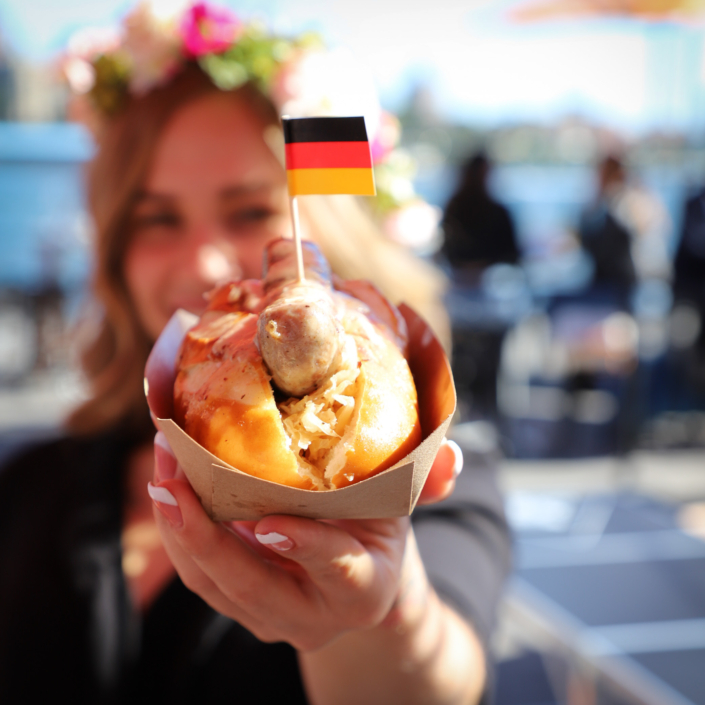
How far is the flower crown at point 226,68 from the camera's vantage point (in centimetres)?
153

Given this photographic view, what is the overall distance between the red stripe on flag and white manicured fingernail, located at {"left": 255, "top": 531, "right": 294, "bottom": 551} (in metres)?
0.42

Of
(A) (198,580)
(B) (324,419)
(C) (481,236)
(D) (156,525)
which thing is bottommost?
(C) (481,236)

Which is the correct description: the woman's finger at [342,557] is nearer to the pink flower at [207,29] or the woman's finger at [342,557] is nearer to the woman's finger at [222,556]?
→ the woman's finger at [222,556]

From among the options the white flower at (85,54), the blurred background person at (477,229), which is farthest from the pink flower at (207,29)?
the blurred background person at (477,229)

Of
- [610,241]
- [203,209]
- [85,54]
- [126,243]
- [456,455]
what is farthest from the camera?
[610,241]

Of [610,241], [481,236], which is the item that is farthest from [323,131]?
[610,241]

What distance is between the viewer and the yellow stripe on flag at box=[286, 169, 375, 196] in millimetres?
805

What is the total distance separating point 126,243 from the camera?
→ 1858 mm

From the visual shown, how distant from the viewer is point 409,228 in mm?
2182

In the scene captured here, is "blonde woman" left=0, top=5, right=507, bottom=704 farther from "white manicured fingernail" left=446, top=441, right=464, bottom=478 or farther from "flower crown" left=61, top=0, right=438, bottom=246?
"white manicured fingernail" left=446, top=441, right=464, bottom=478

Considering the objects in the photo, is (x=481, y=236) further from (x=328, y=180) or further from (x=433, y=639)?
(x=328, y=180)

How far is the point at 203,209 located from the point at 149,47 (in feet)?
1.65

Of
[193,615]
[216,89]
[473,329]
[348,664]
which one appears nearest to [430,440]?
[348,664]

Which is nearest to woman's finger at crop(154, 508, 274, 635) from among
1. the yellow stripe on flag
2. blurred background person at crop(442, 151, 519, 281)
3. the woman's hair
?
the yellow stripe on flag
